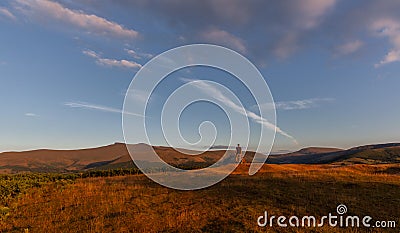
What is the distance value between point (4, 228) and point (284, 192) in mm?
17415

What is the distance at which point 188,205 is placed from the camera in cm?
1650

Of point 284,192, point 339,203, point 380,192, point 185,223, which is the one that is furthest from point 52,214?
point 380,192

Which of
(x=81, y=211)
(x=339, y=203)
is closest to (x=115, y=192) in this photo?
(x=81, y=211)

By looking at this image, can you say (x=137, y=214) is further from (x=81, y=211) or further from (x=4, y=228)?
(x=4, y=228)

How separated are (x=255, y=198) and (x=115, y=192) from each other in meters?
11.0

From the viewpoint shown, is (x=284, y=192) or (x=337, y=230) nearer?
(x=337, y=230)

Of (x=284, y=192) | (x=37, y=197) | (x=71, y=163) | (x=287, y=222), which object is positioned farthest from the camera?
(x=71, y=163)

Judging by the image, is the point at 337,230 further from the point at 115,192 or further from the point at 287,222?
the point at 115,192

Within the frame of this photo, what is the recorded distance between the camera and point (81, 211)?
627 inches

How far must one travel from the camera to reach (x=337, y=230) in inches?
491

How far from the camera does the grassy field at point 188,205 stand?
13.2m

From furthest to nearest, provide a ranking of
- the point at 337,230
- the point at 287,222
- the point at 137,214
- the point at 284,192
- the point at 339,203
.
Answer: the point at 284,192 → the point at 339,203 → the point at 137,214 → the point at 287,222 → the point at 337,230

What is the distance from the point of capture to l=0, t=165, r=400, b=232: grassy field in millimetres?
13242

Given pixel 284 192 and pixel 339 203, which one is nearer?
pixel 339 203
